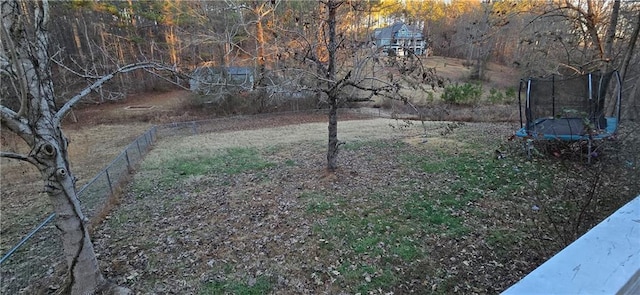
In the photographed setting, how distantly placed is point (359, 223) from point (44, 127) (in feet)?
13.5

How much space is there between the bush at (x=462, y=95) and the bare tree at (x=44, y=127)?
18.9 metres

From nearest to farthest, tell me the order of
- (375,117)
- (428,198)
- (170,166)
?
(428,198)
(170,166)
(375,117)

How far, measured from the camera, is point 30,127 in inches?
122

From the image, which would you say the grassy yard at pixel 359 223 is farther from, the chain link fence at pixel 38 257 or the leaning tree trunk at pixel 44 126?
the leaning tree trunk at pixel 44 126

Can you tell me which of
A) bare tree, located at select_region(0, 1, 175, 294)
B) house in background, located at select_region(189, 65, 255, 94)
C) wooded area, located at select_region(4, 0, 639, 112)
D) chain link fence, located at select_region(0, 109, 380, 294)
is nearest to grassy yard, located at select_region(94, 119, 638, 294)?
chain link fence, located at select_region(0, 109, 380, 294)

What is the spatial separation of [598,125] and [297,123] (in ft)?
46.7

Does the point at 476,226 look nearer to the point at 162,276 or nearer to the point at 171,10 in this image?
the point at 162,276

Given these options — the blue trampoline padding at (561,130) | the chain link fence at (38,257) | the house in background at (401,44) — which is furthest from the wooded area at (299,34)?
the chain link fence at (38,257)

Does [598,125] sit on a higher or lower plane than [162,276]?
higher

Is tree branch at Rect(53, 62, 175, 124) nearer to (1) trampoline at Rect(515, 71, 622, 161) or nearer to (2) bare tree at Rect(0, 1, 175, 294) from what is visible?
(2) bare tree at Rect(0, 1, 175, 294)

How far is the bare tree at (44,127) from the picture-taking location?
2900 mm

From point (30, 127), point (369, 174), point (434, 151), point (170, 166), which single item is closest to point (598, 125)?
point (434, 151)

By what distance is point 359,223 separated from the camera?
5133mm

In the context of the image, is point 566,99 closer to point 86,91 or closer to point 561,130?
point 561,130
